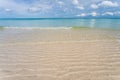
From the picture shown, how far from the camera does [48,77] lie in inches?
130

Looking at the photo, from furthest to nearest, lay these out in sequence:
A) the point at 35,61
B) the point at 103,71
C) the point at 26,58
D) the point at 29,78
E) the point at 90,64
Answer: the point at 26,58 → the point at 35,61 → the point at 90,64 → the point at 103,71 → the point at 29,78

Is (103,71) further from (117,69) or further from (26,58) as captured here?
(26,58)

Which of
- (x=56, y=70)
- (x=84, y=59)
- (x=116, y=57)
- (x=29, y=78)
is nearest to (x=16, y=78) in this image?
(x=29, y=78)

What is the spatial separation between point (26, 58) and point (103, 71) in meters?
2.02

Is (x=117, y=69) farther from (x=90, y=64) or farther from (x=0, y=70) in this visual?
(x=0, y=70)

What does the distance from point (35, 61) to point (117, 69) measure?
1851 millimetres

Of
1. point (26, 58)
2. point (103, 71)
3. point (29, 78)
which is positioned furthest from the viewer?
point (26, 58)

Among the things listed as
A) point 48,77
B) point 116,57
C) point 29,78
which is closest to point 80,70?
point 48,77

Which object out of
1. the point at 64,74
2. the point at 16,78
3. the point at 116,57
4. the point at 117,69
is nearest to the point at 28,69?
the point at 16,78

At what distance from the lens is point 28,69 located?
12.2 feet

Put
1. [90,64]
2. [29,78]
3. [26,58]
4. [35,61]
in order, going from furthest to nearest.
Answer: [26,58], [35,61], [90,64], [29,78]

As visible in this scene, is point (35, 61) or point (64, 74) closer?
point (64, 74)

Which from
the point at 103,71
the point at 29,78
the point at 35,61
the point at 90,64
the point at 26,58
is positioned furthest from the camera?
the point at 26,58

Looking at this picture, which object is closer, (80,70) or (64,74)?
(64,74)
